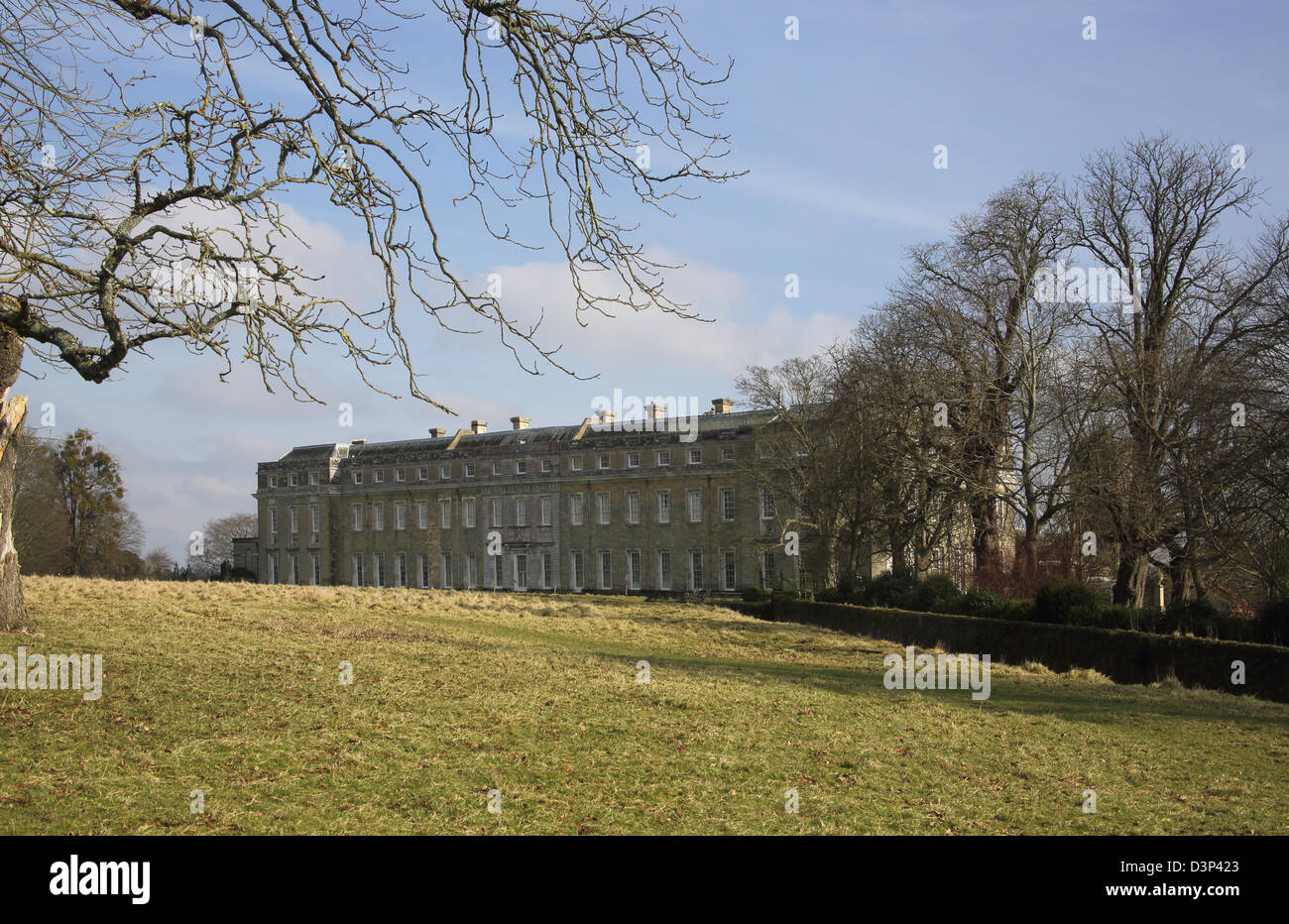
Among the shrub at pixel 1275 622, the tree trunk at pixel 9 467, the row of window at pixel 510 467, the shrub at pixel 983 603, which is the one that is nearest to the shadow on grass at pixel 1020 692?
the shrub at pixel 1275 622

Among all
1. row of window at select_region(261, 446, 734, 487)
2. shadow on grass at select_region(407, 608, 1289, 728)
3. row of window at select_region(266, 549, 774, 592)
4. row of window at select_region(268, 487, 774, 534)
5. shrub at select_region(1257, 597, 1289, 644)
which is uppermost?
row of window at select_region(261, 446, 734, 487)

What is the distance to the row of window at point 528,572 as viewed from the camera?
58219 mm

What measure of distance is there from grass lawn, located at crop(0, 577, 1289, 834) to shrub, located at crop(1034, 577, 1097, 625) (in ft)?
17.4

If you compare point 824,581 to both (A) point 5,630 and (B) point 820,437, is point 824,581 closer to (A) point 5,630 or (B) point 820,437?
(B) point 820,437

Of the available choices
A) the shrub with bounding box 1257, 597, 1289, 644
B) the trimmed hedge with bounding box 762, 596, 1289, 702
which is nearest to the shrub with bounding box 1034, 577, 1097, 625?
the trimmed hedge with bounding box 762, 596, 1289, 702

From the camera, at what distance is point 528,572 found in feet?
209

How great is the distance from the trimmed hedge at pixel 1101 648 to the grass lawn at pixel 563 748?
1.02m

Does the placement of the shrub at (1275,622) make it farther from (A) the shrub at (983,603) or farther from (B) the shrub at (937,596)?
(B) the shrub at (937,596)

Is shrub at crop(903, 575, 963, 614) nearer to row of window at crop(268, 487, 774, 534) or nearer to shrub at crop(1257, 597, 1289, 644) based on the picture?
shrub at crop(1257, 597, 1289, 644)

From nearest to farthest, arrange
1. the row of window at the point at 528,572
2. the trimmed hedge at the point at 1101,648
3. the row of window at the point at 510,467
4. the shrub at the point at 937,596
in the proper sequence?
the trimmed hedge at the point at 1101,648
the shrub at the point at 937,596
the row of window at the point at 528,572
the row of window at the point at 510,467

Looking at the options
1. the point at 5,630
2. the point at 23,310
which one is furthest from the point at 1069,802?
the point at 5,630

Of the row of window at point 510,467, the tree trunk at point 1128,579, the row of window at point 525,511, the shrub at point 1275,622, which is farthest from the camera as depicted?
the row of window at point 510,467

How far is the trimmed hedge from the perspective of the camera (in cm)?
1547
